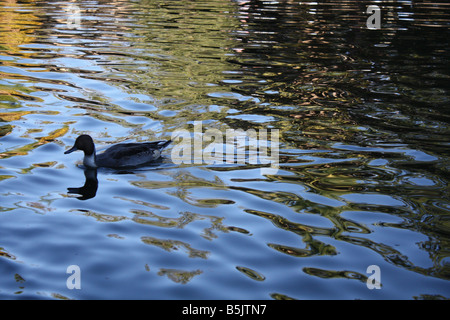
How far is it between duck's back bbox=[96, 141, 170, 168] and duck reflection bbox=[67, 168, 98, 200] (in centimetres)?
26

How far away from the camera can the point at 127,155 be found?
942 centimetres

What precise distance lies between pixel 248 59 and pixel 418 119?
21.0 ft

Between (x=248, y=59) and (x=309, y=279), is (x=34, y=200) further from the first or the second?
(x=248, y=59)

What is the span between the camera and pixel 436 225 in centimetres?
765

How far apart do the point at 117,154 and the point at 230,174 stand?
1.72 meters

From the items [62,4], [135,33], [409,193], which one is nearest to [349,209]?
[409,193]
